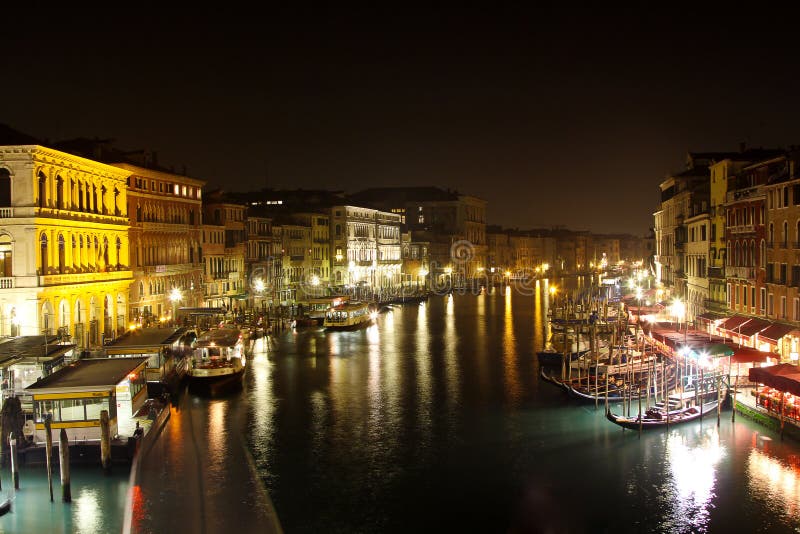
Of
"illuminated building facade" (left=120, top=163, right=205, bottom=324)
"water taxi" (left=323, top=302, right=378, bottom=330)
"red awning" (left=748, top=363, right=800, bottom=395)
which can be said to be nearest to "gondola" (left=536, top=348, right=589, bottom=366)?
"red awning" (left=748, top=363, right=800, bottom=395)

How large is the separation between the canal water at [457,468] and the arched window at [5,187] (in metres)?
6.73

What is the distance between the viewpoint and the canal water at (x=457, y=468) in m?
12.2

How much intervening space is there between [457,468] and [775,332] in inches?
380

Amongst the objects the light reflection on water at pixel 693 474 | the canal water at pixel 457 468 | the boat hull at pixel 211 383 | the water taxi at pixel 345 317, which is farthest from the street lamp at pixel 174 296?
the light reflection on water at pixel 693 474

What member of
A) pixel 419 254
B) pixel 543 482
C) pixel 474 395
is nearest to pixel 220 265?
pixel 474 395

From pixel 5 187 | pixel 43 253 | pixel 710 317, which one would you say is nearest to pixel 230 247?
pixel 43 253

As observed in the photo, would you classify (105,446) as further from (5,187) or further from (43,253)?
(5,187)

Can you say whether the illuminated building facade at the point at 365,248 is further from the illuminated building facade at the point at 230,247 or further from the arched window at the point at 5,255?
the arched window at the point at 5,255

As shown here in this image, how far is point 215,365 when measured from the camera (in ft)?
72.8

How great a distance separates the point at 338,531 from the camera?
11953 millimetres

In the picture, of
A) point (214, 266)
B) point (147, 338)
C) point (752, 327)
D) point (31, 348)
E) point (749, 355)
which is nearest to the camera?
point (31, 348)

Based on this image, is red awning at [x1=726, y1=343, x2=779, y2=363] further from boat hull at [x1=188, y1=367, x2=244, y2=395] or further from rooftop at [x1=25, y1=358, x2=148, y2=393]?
rooftop at [x1=25, y1=358, x2=148, y2=393]

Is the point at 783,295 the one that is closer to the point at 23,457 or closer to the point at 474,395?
the point at 474,395

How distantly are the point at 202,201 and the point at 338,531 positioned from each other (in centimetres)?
2871
